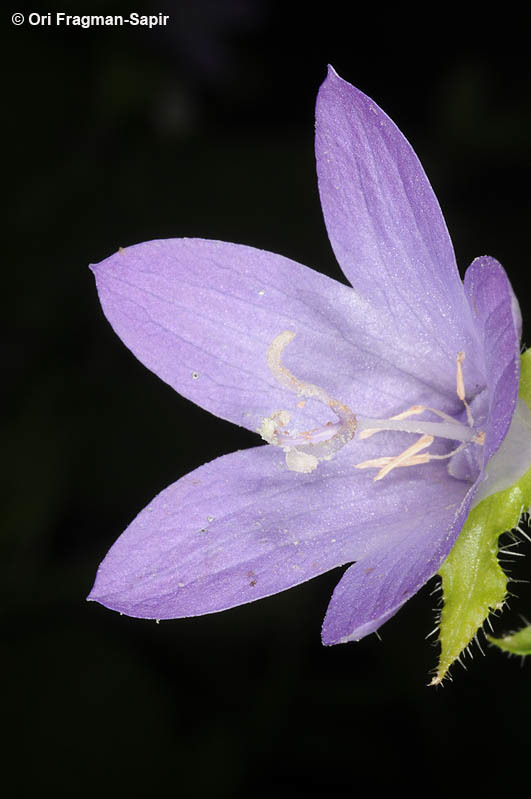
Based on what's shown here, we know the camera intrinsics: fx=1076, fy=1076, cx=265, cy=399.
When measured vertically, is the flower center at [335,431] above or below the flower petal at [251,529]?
above

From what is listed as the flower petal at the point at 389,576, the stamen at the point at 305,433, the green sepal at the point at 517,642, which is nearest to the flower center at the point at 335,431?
the stamen at the point at 305,433

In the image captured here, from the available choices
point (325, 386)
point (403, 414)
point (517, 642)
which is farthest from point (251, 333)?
point (517, 642)

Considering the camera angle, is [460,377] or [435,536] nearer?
[435,536]

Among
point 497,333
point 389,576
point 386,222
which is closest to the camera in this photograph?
point 497,333

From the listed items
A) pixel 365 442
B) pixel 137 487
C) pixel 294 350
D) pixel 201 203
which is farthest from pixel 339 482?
pixel 201 203

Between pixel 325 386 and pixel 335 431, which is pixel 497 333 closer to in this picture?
pixel 335 431

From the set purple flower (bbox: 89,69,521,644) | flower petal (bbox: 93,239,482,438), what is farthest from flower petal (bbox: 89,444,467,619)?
flower petal (bbox: 93,239,482,438)

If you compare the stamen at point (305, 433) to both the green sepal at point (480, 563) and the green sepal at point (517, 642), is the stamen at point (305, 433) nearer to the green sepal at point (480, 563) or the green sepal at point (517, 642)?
the green sepal at point (480, 563)
